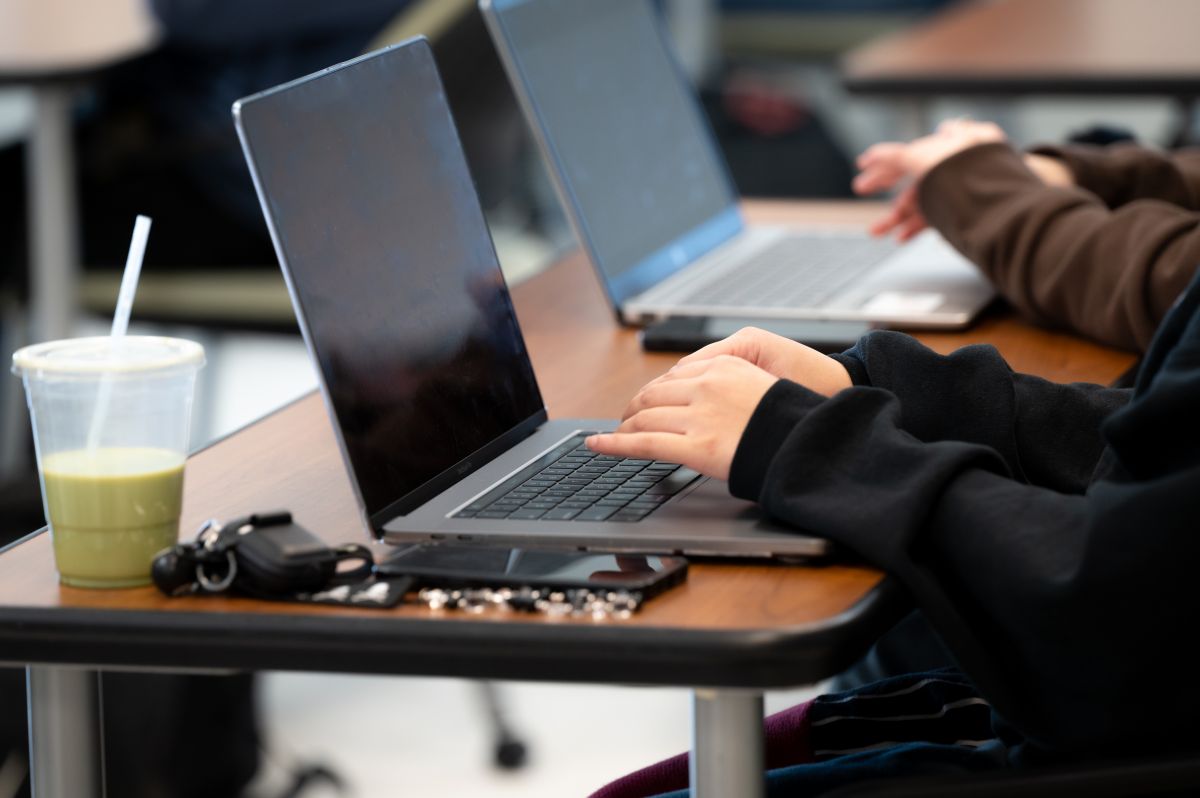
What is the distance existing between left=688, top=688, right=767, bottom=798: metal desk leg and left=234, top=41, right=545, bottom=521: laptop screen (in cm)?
20

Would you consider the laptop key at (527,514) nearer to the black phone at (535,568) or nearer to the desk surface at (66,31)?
the black phone at (535,568)

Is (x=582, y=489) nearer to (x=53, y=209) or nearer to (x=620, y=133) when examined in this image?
(x=620, y=133)

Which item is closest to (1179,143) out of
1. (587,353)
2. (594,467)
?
(587,353)

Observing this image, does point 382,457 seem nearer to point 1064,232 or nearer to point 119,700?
point 1064,232

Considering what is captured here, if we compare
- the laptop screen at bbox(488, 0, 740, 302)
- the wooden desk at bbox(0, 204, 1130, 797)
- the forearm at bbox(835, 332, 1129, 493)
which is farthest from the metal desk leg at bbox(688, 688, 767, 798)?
the laptop screen at bbox(488, 0, 740, 302)

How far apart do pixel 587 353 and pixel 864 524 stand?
0.53 m

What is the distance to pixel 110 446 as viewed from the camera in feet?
2.72

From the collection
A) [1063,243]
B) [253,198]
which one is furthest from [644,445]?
[253,198]

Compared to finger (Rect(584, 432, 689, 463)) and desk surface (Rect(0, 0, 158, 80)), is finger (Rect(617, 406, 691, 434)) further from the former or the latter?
desk surface (Rect(0, 0, 158, 80))

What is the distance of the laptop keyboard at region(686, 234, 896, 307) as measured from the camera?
1.46m

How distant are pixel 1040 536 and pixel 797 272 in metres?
0.77

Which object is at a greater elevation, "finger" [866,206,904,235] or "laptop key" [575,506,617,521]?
A: "laptop key" [575,506,617,521]

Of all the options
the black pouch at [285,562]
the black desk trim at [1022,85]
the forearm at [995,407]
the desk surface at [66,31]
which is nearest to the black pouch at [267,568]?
the black pouch at [285,562]

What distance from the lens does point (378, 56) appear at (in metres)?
1.02
